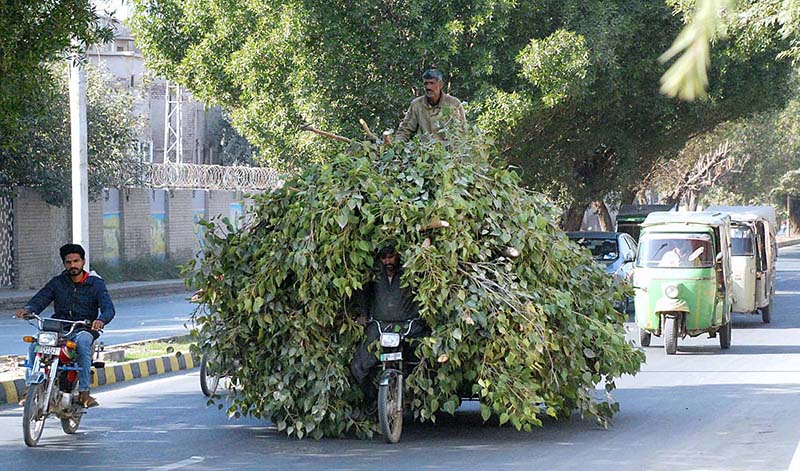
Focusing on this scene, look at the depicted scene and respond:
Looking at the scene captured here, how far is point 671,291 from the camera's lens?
16.6m

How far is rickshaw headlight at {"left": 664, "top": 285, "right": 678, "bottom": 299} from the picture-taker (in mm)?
16562

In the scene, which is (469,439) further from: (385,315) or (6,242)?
(6,242)

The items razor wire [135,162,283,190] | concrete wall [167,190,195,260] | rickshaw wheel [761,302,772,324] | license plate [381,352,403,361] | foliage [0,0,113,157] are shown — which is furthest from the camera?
concrete wall [167,190,195,260]

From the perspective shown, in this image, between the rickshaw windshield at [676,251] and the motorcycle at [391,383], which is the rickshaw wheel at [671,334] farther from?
the motorcycle at [391,383]

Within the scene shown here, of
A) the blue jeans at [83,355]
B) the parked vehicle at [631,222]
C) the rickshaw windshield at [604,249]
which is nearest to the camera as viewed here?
the blue jeans at [83,355]

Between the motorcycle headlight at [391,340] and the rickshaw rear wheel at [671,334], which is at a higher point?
the motorcycle headlight at [391,340]

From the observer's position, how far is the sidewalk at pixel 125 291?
2757cm

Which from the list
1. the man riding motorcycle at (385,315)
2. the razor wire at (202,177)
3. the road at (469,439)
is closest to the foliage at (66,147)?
the razor wire at (202,177)

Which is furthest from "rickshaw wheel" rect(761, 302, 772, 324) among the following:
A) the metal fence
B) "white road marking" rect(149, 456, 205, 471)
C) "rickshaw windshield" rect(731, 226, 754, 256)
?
the metal fence

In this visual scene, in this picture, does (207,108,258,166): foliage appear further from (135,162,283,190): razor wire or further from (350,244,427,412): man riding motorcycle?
(350,244,427,412): man riding motorcycle

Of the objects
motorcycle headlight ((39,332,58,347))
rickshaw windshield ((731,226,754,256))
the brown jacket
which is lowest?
motorcycle headlight ((39,332,58,347))

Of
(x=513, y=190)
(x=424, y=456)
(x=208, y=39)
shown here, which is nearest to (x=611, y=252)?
(x=208, y=39)

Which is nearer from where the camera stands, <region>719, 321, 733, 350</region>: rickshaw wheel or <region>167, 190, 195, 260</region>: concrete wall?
<region>719, 321, 733, 350</region>: rickshaw wheel

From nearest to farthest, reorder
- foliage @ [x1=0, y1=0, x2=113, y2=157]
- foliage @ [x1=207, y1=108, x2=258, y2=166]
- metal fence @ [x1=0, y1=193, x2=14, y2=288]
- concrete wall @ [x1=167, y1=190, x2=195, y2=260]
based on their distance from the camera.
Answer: foliage @ [x1=0, y1=0, x2=113, y2=157] → metal fence @ [x1=0, y1=193, x2=14, y2=288] → concrete wall @ [x1=167, y1=190, x2=195, y2=260] → foliage @ [x1=207, y1=108, x2=258, y2=166]
